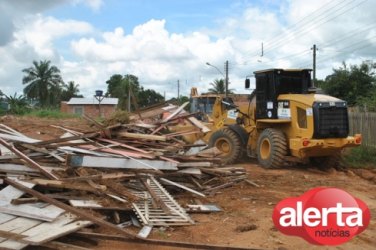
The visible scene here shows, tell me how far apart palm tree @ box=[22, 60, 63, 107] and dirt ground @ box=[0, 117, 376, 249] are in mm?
67092

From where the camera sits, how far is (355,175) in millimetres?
13602

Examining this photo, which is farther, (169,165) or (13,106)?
(13,106)

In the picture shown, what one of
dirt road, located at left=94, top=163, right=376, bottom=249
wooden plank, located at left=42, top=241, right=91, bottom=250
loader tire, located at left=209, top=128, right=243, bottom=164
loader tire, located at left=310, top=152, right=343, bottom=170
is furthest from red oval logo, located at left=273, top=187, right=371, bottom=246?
loader tire, located at left=209, top=128, right=243, bottom=164

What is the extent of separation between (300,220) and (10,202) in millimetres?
4308

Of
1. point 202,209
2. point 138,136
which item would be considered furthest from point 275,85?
point 202,209

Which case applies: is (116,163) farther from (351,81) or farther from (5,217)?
(351,81)

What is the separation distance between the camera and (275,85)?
14.0 meters

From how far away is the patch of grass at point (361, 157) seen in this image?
1519 cm

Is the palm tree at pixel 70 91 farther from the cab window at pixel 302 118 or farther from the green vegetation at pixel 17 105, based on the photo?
the cab window at pixel 302 118

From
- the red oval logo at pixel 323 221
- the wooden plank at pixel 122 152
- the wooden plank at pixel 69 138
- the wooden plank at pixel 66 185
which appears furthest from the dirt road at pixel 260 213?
the wooden plank at pixel 69 138

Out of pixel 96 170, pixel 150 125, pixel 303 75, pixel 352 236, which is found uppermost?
pixel 303 75

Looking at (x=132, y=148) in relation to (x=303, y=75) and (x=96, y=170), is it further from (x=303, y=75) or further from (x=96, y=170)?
(x=303, y=75)

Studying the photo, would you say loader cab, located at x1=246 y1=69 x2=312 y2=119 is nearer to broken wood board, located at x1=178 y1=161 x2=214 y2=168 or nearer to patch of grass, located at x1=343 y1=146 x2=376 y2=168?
patch of grass, located at x1=343 y1=146 x2=376 y2=168

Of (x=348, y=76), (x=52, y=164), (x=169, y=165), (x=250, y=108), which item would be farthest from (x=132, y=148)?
(x=348, y=76)
